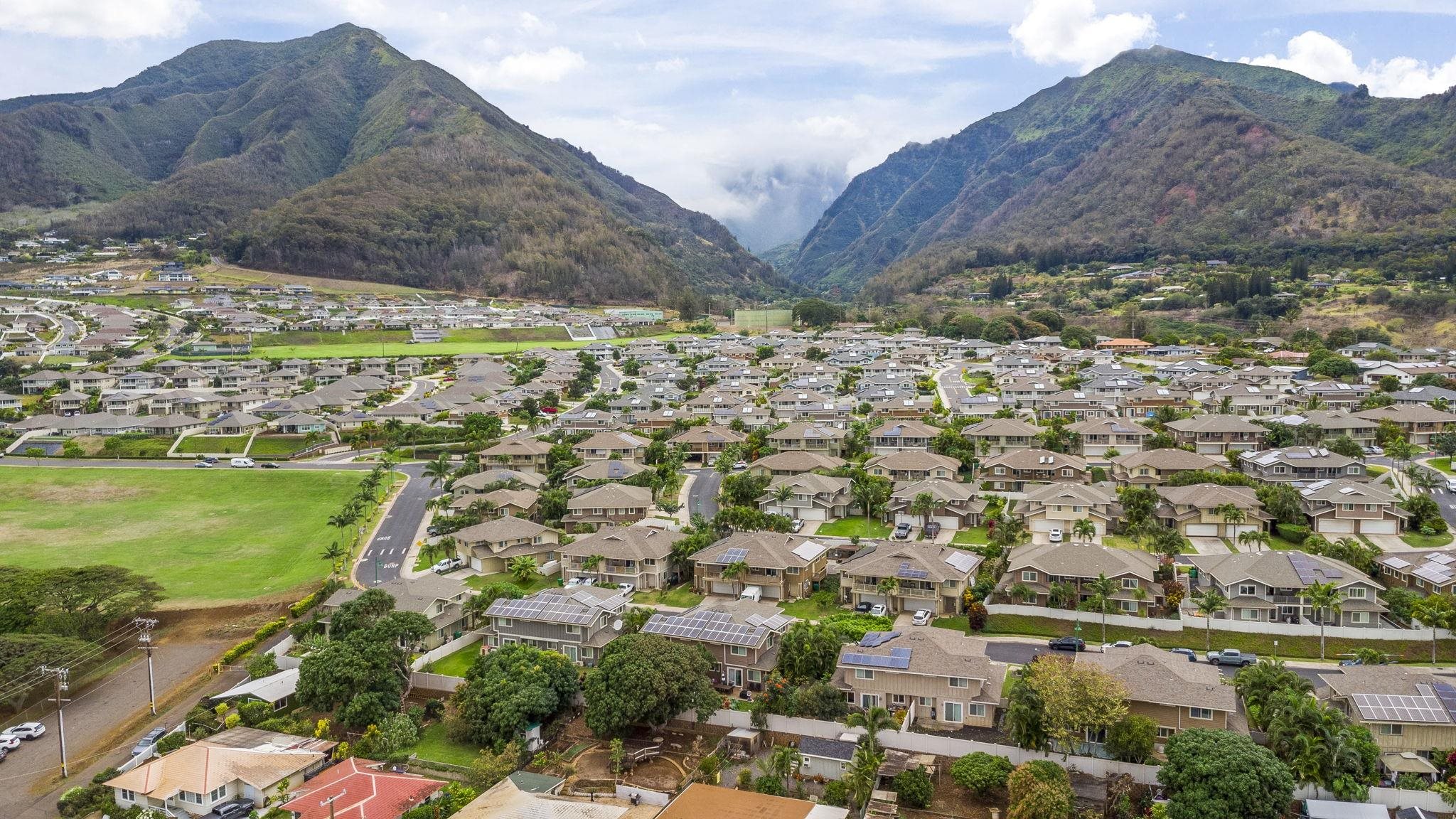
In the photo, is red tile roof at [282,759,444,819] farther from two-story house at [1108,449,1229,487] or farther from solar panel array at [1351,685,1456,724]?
two-story house at [1108,449,1229,487]

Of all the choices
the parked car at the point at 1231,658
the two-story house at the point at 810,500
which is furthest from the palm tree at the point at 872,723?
the two-story house at the point at 810,500

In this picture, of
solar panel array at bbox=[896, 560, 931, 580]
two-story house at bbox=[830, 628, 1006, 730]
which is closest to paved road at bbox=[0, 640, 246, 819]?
two-story house at bbox=[830, 628, 1006, 730]

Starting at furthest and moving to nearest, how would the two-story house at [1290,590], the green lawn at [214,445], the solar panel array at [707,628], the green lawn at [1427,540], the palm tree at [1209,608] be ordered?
1. the green lawn at [214,445]
2. the green lawn at [1427,540]
3. the two-story house at [1290,590]
4. the palm tree at [1209,608]
5. the solar panel array at [707,628]

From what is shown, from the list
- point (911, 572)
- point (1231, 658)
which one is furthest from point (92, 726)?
point (1231, 658)

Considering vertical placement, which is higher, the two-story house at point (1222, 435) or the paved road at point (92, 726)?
the two-story house at point (1222, 435)

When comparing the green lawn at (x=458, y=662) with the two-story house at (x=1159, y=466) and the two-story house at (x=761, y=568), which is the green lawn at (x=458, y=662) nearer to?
the two-story house at (x=761, y=568)

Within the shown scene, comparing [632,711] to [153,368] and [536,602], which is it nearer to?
[536,602]
